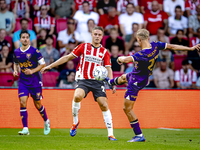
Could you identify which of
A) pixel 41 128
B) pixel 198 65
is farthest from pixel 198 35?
pixel 41 128

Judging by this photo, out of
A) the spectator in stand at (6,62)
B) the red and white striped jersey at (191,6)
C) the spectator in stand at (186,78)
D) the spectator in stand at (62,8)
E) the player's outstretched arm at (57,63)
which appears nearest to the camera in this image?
the player's outstretched arm at (57,63)

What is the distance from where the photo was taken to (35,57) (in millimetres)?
7328

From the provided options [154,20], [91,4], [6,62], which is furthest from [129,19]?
[6,62]

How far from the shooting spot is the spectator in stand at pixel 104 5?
40.8ft

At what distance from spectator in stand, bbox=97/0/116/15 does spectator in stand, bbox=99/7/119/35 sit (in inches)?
8.7

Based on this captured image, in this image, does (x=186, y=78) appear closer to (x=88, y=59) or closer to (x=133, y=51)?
(x=133, y=51)

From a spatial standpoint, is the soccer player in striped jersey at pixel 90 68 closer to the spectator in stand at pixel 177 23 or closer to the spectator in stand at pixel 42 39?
the spectator in stand at pixel 42 39

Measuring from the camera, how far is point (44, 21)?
11922 mm

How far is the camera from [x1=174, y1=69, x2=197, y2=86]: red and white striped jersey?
9.85 meters

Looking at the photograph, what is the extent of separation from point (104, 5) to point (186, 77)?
4630 mm

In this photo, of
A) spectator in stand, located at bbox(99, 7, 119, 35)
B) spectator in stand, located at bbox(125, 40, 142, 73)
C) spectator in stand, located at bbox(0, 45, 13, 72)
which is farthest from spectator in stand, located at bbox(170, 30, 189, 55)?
spectator in stand, located at bbox(0, 45, 13, 72)

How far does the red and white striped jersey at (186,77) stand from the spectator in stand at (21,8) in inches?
242

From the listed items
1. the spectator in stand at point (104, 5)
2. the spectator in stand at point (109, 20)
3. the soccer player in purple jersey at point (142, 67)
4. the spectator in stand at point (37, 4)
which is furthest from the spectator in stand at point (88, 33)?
the soccer player in purple jersey at point (142, 67)

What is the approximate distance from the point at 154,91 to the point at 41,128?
3564 mm
